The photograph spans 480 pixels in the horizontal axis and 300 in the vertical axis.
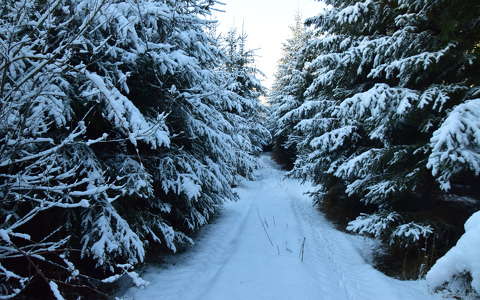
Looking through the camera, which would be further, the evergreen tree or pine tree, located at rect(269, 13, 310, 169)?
pine tree, located at rect(269, 13, 310, 169)

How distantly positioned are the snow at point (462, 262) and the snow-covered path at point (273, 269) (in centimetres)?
179

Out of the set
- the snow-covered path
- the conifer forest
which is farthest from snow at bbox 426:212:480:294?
the snow-covered path

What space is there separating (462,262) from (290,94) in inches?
805

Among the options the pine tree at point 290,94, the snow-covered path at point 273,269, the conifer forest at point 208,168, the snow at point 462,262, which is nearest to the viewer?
the snow at point 462,262

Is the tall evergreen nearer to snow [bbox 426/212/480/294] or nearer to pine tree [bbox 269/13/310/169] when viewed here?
snow [bbox 426/212/480/294]

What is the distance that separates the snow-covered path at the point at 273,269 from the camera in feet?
14.3

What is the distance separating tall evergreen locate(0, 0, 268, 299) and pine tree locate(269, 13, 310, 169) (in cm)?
934

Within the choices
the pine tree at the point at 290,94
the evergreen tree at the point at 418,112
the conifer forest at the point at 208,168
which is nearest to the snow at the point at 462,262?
the conifer forest at the point at 208,168

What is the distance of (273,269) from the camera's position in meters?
5.09

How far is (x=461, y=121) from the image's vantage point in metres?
4.23

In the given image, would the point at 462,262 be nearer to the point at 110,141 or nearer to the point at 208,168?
the point at 110,141

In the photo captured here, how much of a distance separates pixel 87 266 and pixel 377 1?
25.9 feet

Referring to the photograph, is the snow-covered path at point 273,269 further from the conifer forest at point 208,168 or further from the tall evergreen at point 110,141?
the tall evergreen at point 110,141

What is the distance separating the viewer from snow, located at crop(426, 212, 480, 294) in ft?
8.43
